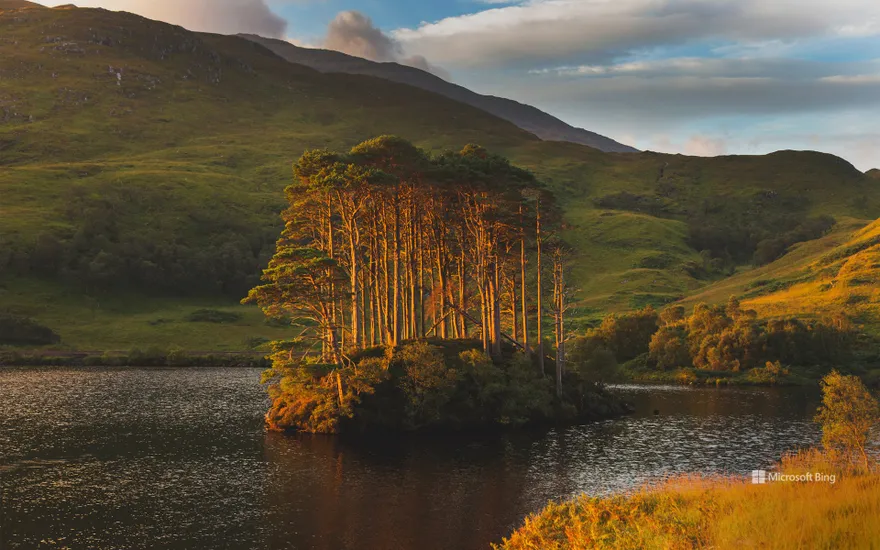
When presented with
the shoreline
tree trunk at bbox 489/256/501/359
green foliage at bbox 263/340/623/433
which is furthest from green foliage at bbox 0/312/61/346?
tree trunk at bbox 489/256/501/359

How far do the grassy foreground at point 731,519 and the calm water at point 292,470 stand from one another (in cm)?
1142

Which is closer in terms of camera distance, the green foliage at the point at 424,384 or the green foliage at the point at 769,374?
the green foliage at the point at 424,384

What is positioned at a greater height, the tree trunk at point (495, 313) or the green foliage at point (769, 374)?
the tree trunk at point (495, 313)

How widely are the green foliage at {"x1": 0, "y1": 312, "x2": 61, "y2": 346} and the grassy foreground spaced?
165 metres

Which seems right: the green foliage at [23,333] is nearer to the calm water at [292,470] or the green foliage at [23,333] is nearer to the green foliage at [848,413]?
the calm water at [292,470]

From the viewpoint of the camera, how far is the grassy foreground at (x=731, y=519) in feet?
58.7

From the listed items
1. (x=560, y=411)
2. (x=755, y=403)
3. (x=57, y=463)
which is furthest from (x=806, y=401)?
(x=57, y=463)

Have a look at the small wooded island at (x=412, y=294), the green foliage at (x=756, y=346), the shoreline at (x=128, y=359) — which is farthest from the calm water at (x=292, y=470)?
the shoreline at (x=128, y=359)

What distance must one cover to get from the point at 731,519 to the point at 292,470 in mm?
43485

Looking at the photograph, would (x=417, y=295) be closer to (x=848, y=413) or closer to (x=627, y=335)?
(x=848, y=413)

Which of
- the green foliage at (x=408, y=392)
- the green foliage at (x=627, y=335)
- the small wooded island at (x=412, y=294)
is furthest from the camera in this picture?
the green foliage at (x=627, y=335)

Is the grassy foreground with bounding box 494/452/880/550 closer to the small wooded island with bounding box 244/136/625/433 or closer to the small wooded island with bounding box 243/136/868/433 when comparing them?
the small wooded island with bounding box 244/136/625/433

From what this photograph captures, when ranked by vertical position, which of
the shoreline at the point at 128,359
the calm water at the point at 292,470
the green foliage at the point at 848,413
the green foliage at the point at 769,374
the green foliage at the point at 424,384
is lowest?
the green foliage at the point at 769,374

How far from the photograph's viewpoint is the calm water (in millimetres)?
41672
